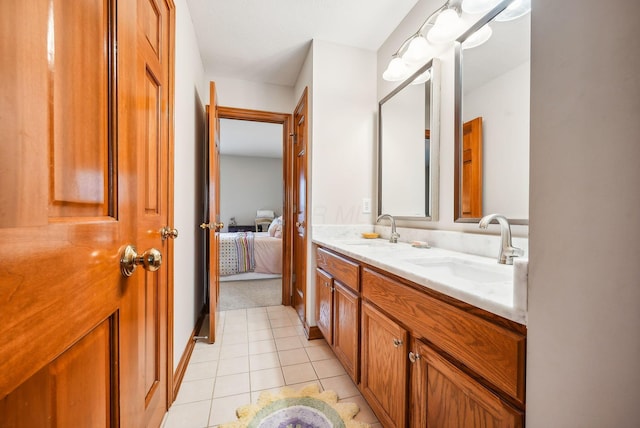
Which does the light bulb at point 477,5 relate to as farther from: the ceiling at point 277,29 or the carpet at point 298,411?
the carpet at point 298,411

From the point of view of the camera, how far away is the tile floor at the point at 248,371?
51.8 inches

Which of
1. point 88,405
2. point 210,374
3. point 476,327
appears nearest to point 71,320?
point 88,405

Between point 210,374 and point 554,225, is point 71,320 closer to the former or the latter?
point 554,225

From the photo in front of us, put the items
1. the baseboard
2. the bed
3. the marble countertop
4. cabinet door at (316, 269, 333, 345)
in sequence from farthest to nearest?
the bed, cabinet door at (316, 269, 333, 345), the baseboard, the marble countertop

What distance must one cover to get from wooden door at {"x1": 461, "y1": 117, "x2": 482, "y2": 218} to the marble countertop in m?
0.25

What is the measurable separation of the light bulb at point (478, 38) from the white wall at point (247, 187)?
580 cm

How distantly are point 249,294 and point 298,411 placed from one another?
202cm

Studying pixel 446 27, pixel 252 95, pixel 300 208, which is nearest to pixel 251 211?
pixel 252 95

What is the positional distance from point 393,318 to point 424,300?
23 centimetres

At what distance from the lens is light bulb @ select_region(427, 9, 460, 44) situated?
4.43 feet

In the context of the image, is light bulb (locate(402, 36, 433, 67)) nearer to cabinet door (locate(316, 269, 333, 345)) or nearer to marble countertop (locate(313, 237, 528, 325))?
marble countertop (locate(313, 237, 528, 325))

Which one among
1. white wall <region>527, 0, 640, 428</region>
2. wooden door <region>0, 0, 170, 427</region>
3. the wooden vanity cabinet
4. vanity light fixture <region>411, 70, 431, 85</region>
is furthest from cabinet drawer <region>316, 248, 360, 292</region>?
vanity light fixture <region>411, 70, 431, 85</region>

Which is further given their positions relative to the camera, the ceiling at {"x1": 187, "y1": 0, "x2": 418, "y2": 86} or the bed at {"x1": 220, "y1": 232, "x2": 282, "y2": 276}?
the bed at {"x1": 220, "y1": 232, "x2": 282, "y2": 276}

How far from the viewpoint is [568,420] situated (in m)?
0.45
